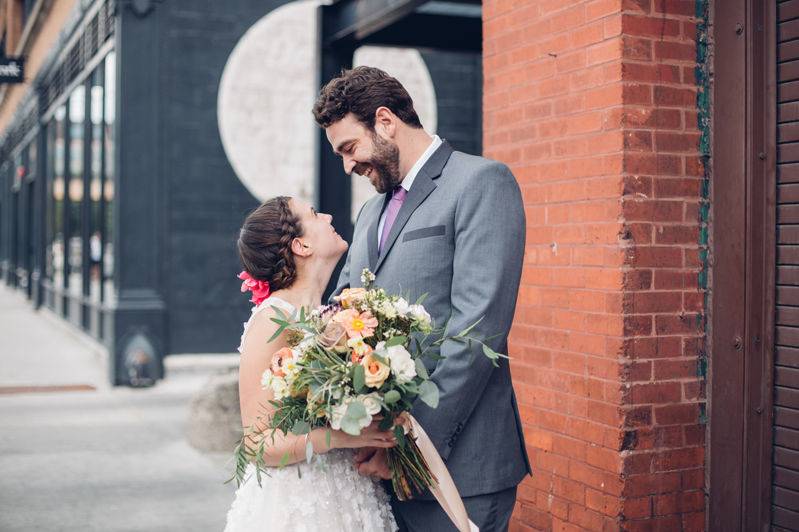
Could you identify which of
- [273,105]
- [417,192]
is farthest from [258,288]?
[273,105]

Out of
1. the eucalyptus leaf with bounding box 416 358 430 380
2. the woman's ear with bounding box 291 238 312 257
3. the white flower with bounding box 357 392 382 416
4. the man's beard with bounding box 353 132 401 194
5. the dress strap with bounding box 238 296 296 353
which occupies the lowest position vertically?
the white flower with bounding box 357 392 382 416

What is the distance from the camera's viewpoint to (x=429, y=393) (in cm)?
253

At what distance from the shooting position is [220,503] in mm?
6520

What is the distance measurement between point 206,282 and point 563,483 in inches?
378

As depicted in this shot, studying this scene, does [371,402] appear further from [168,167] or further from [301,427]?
[168,167]

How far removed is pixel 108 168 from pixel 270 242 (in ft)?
40.1

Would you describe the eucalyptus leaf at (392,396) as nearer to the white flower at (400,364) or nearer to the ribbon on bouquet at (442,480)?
the white flower at (400,364)

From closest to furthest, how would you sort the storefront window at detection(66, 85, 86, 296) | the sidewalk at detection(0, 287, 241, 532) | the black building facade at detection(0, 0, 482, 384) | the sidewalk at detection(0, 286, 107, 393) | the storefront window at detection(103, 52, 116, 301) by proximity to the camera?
1. the sidewalk at detection(0, 287, 241, 532)
2. the black building facade at detection(0, 0, 482, 384)
3. the sidewalk at detection(0, 286, 107, 393)
4. the storefront window at detection(103, 52, 116, 301)
5. the storefront window at detection(66, 85, 86, 296)

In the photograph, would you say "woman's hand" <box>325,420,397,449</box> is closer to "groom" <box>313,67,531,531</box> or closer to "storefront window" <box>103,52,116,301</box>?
"groom" <box>313,67,531,531</box>

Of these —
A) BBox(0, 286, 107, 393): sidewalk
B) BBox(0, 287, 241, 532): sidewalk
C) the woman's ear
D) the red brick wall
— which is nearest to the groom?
the woman's ear

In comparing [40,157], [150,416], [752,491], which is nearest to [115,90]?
[150,416]

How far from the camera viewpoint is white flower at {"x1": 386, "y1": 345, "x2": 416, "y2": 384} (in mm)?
2496

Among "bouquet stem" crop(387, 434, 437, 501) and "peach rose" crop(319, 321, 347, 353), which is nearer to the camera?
"peach rose" crop(319, 321, 347, 353)

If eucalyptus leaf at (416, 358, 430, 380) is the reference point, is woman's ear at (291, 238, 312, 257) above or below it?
above
